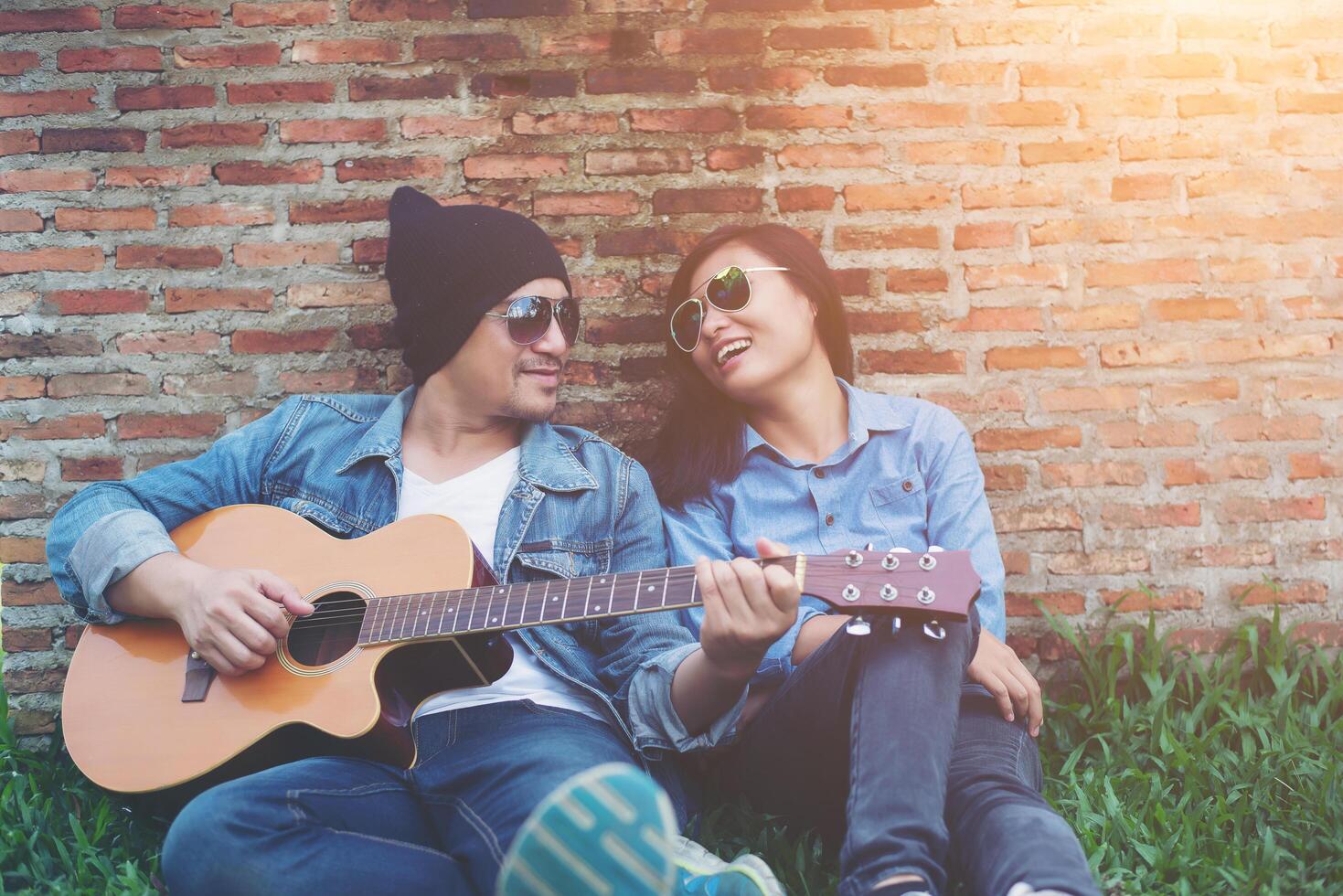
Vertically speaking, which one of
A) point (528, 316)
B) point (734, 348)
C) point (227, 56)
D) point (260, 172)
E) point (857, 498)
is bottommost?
point (857, 498)

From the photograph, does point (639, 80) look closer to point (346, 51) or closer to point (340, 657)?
point (346, 51)

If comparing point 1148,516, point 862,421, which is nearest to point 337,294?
point 862,421

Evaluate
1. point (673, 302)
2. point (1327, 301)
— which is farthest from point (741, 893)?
point (1327, 301)

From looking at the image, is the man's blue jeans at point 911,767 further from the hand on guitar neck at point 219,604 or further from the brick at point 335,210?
the brick at point 335,210

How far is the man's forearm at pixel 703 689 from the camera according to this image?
6.53 ft

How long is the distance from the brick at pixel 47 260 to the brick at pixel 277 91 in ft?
2.16

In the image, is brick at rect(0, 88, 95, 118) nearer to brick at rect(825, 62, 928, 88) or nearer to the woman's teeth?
the woman's teeth

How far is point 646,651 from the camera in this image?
7.32 ft

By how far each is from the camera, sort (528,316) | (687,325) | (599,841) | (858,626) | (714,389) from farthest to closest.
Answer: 1. (714,389)
2. (687,325)
3. (528,316)
4. (858,626)
5. (599,841)

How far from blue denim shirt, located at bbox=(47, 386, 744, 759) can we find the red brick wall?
520 mm

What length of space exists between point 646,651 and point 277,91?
6.91 ft

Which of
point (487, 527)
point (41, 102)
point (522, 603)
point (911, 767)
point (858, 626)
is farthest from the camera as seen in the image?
point (41, 102)

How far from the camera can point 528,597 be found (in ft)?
6.50

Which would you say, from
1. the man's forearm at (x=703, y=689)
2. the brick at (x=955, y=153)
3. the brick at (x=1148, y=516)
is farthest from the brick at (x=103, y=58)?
the brick at (x=1148, y=516)
